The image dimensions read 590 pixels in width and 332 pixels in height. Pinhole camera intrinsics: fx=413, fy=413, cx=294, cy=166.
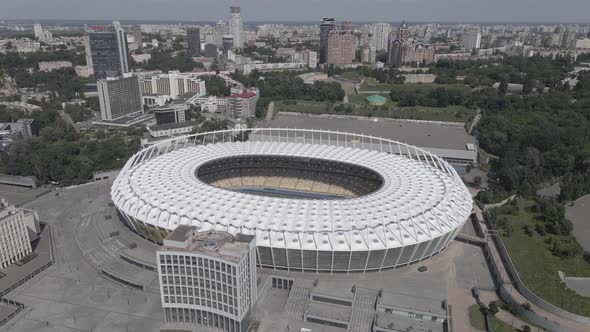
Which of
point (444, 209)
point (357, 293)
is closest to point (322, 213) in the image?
point (357, 293)

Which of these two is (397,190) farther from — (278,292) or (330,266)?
(278,292)

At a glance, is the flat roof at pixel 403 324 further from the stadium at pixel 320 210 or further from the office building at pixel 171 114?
the office building at pixel 171 114

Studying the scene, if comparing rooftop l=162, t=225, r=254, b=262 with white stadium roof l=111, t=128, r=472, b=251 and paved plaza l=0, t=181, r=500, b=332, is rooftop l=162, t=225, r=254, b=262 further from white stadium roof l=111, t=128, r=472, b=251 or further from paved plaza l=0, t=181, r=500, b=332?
paved plaza l=0, t=181, r=500, b=332

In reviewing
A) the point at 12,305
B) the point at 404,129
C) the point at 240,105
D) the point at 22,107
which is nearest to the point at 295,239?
the point at 12,305

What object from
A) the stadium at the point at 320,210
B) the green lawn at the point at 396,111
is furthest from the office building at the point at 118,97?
the stadium at the point at 320,210

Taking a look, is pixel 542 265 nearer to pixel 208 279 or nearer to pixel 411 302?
pixel 411 302

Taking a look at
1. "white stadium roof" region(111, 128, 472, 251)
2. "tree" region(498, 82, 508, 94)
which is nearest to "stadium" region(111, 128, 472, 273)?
"white stadium roof" region(111, 128, 472, 251)
